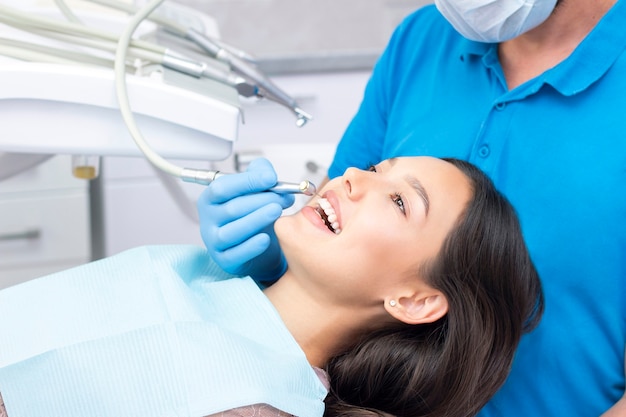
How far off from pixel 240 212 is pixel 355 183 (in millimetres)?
161

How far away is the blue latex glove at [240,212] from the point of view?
1041 millimetres

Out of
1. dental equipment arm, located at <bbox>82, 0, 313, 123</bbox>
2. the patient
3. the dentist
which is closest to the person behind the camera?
the patient

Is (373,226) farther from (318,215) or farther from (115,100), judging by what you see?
(115,100)

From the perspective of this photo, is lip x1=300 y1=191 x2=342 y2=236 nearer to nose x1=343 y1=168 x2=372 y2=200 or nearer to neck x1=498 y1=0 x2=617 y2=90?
nose x1=343 y1=168 x2=372 y2=200

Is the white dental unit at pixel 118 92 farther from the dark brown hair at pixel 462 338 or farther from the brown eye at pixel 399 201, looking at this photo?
the dark brown hair at pixel 462 338

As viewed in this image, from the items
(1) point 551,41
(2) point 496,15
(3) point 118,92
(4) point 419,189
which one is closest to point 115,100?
(3) point 118,92

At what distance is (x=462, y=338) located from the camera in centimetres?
105

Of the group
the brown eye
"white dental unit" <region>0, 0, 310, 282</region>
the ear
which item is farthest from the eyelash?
"white dental unit" <region>0, 0, 310, 282</region>

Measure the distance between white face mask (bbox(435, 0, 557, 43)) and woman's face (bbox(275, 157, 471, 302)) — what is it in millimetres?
218

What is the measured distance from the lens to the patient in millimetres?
957

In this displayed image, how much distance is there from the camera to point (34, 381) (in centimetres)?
95

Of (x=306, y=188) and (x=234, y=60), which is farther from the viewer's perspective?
(x=234, y=60)

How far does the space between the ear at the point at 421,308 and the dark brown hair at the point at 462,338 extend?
0.04 ft

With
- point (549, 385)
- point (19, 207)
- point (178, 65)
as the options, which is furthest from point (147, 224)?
point (549, 385)
